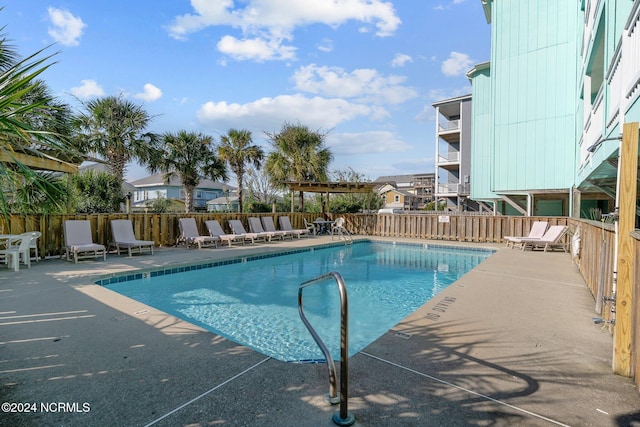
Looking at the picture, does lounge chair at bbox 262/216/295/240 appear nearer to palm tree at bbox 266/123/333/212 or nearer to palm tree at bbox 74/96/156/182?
palm tree at bbox 266/123/333/212

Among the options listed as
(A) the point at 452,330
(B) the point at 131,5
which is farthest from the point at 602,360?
(B) the point at 131,5

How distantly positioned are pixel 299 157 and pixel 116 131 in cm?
892

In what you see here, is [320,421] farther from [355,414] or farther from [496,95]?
[496,95]

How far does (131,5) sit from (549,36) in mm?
A: 13248

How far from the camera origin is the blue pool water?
4625 millimetres

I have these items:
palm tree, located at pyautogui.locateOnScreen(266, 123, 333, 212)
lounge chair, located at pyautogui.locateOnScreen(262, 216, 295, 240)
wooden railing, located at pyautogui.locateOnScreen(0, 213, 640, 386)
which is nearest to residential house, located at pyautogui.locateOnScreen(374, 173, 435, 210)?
palm tree, located at pyautogui.locateOnScreen(266, 123, 333, 212)

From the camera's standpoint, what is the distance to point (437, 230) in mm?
15195

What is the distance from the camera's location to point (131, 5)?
946 centimetres

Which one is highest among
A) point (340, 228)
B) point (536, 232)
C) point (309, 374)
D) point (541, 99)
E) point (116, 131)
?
point (541, 99)

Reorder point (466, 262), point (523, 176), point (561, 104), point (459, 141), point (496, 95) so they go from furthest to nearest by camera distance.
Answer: point (459, 141)
point (496, 95)
point (523, 176)
point (561, 104)
point (466, 262)

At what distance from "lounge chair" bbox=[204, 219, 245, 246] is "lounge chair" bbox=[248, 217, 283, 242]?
906 mm

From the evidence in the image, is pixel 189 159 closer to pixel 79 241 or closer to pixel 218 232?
pixel 218 232

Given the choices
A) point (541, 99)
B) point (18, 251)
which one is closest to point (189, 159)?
point (18, 251)

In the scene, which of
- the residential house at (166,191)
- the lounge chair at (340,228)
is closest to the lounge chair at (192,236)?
the lounge chair at (340,228)
